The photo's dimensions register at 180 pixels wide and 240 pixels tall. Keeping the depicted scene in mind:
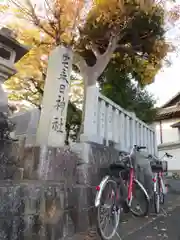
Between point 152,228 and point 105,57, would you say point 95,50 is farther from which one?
point 152,228

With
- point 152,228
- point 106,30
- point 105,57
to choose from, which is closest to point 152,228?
point 152,228

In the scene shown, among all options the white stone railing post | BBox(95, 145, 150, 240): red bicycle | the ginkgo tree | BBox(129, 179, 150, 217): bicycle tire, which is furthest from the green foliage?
BBox(129, 179, 150, 217): bicycle tire

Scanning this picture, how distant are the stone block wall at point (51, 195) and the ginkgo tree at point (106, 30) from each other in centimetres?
333

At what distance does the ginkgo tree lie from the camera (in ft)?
21.9

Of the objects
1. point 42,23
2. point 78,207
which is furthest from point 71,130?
point 78,207

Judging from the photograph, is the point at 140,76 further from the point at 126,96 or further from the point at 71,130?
the point at 71,130

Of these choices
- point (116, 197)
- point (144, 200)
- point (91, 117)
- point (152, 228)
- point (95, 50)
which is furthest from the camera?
point (95, 50)

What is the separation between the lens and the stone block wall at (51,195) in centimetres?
235

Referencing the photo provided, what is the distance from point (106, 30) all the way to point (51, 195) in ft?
20.7

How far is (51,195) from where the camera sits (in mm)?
2742

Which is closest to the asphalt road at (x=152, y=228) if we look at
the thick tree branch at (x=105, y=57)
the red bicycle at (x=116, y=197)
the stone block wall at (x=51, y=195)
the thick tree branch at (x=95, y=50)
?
the red bicycle at (x=116, y=197)

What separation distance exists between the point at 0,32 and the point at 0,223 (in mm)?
2543

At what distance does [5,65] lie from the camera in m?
3.23

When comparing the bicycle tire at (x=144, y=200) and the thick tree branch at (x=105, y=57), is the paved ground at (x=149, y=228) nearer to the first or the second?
the bicycle tire at (x=144, y=200)
